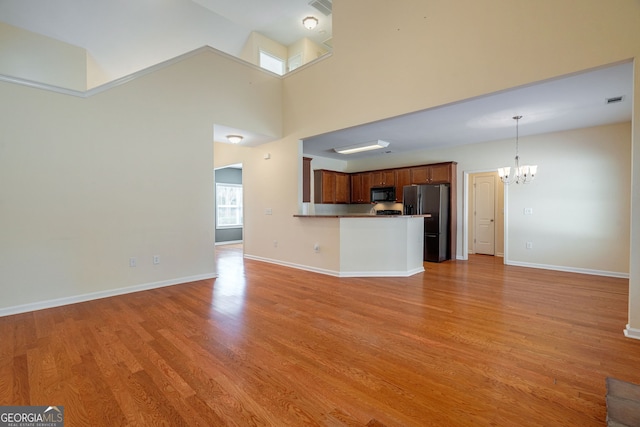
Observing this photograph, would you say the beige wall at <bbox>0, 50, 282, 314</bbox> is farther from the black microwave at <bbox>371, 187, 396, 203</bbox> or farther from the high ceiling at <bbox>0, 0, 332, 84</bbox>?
the black microwave at <bbox>371, 187, 396, 203</bbox>

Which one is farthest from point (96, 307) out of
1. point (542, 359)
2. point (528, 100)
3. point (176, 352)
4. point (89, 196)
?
point (528, 100)

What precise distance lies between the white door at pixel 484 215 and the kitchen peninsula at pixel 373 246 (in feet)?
13.2

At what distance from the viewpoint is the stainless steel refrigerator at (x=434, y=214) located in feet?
20.5

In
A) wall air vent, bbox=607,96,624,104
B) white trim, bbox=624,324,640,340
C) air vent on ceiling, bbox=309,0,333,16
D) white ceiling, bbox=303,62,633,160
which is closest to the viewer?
white trim, bbox=624,324,640,340

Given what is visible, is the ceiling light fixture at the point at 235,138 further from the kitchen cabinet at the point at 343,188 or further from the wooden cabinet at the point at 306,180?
the kitchen cabinet at the point at 343,188

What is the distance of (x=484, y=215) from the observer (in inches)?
295

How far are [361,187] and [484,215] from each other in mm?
3356

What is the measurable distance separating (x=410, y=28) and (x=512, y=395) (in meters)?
4.12

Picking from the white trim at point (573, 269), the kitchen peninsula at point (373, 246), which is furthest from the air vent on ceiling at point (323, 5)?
the white trim at point (573, 269)

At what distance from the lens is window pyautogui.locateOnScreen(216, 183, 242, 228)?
9102mm

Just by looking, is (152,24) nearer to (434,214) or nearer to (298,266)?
(298,266)

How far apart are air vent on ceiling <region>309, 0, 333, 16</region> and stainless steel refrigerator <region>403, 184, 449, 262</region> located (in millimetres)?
4313

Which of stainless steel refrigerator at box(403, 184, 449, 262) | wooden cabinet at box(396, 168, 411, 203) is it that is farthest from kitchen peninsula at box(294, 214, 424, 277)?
wooden cabinet at box(396, 168, 411, 203)

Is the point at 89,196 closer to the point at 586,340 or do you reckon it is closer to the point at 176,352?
the point at 176,352
